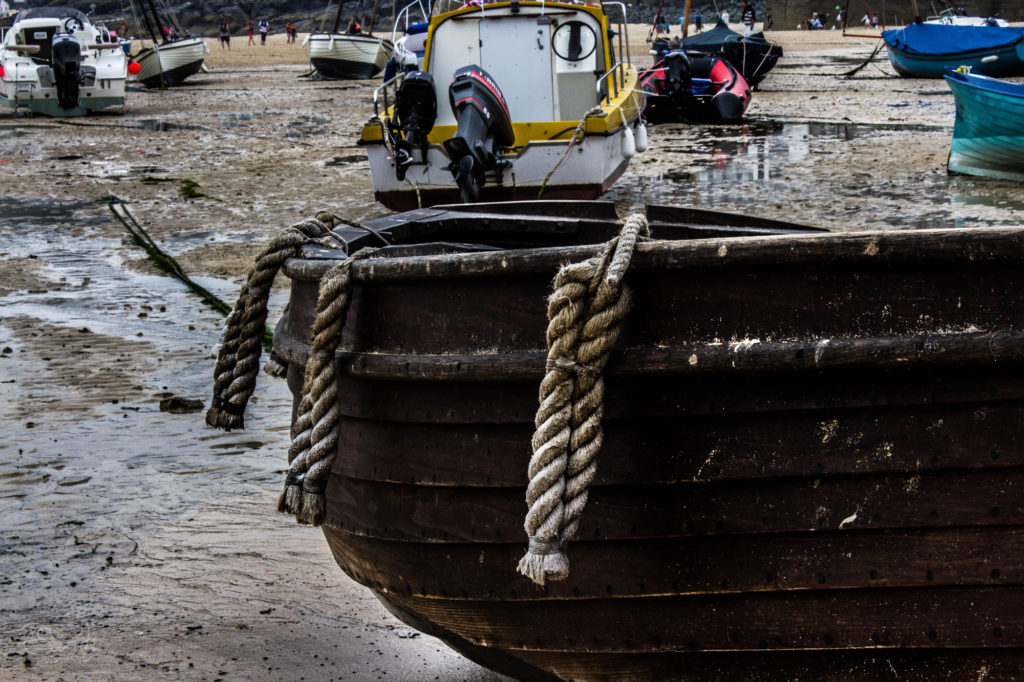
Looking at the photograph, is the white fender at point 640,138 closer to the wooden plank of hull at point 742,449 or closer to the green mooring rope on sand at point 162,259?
the green mooring rope on sand at point 162,259

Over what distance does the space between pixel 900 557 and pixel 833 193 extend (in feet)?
29.1

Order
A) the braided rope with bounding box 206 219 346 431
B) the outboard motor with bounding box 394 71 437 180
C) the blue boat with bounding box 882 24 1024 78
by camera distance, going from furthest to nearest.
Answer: the blue boat with bounding box 882 24 1024 78, the outboard motor with bounding box 394 71 437 180, the braided rope with bounding box 206 219 346 431

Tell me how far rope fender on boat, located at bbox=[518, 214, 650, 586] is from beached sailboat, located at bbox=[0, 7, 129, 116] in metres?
20.9

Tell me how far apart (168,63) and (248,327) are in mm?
28432

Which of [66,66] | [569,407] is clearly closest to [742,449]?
[569,407]

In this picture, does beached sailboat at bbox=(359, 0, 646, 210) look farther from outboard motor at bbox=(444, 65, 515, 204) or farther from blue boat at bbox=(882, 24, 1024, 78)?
blue boat at bbox=(882, 24, 1024, 78)

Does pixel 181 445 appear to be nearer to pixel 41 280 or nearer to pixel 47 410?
pixel 47 410

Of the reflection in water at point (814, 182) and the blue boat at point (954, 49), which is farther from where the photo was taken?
the blue boat at point (954, 49)

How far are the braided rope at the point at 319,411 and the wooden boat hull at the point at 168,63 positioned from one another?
2855 centimetres

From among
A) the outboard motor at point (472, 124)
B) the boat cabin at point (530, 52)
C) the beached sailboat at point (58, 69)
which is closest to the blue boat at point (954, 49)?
the boat cabin at point (530, 52)

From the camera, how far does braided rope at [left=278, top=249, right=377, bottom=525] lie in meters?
2.73

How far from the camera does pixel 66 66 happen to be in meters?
20.8

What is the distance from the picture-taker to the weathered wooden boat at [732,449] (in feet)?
7.73

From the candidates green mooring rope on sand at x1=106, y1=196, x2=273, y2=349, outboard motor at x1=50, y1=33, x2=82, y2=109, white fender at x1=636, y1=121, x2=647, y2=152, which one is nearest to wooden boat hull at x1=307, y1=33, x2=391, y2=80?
outboard motor at x1=50, y1=33, x2=82, y2=109
